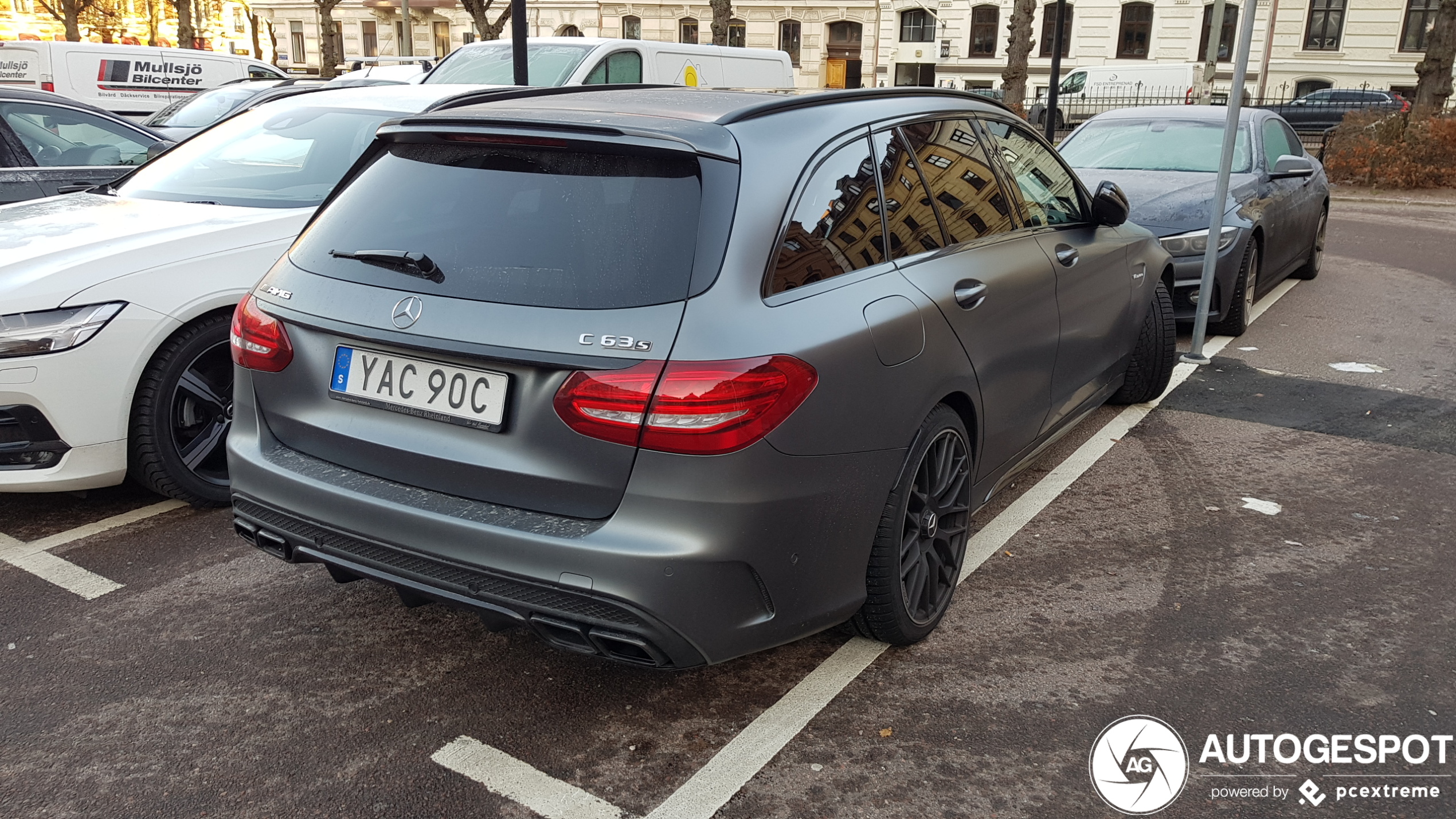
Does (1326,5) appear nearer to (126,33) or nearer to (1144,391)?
(1144,391)

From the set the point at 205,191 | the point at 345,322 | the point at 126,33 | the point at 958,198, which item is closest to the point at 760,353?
the point at 345,322

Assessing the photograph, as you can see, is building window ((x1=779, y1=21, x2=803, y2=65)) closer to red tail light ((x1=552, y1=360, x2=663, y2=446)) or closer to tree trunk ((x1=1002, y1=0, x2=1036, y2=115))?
tree trunk ((x1=1002, y1=0, x2=1036, y2=115))

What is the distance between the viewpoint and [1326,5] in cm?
4169

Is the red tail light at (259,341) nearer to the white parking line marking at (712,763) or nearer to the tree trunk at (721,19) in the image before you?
the white parking line marking at (712,763)

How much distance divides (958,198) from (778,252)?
46.7 inches

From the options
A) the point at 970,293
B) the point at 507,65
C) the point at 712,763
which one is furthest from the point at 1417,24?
the point at 712,763

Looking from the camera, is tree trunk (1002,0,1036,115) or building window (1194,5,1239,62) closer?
tree trunk (1002,0,1036,115)

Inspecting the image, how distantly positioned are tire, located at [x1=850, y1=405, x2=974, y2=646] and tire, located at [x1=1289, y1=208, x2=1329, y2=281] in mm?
7709

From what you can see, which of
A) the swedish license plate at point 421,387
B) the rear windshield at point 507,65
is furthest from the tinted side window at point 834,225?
the rear windshield at point 507,65

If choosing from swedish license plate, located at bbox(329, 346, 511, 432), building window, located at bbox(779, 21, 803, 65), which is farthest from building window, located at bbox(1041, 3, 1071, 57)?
swedish license plate, located at bbox(329, 346, 511, 432)

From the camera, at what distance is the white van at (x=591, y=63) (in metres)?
12.0

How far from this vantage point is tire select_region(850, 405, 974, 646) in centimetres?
309

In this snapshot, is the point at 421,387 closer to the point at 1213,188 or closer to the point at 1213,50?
the point at 1213,188

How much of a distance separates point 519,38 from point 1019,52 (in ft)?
65.3
